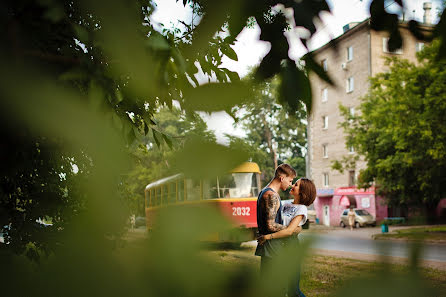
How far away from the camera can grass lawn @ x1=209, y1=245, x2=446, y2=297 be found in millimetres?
479

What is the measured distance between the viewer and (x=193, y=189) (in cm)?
45

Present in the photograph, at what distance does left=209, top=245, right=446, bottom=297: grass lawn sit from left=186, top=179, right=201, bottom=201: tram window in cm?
6

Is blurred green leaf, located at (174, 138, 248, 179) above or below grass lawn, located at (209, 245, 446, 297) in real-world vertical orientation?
above

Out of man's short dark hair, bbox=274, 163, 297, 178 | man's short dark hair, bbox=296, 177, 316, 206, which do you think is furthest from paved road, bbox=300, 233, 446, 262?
man's short dark hair, bbox=296, 177, 316, 206

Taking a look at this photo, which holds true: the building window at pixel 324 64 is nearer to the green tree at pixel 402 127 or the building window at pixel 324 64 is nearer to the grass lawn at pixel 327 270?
the grass lawn at pixel 327 270

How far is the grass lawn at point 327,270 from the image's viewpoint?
479mm

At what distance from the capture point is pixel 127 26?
1.62 feet

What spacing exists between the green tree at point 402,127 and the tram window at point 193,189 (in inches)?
505

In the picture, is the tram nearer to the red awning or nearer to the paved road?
the paved road

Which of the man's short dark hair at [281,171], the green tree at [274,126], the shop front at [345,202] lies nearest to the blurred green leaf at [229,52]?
the green tree at [274,126]

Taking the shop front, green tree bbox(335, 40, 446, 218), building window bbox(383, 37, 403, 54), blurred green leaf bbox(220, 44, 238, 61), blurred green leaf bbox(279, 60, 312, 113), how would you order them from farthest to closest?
the shop front
green tree bbox(335, 40, 446, 218)
building window bbox(383, 37, 403, 54)
blurred green leaf bbox(279, 60, 312, 113)
blurred green leaf bbox(220, 44, 238, 61)

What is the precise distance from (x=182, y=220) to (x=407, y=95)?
1770 centimetres

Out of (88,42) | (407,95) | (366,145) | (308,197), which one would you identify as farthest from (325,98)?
(366,145)

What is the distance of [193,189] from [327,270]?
0.19 m
